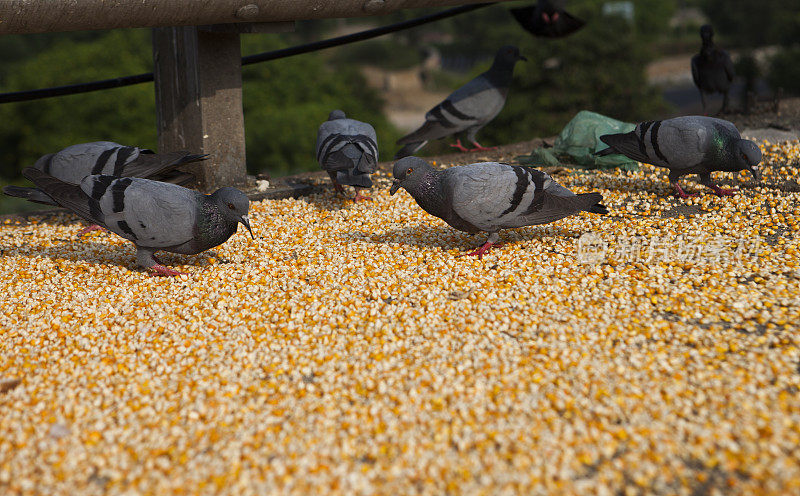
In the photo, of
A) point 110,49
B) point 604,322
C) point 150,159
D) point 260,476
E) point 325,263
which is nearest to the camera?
point 260,476

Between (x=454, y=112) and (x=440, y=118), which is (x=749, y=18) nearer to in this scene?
(x=454, y=112)

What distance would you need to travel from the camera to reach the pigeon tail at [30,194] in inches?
211

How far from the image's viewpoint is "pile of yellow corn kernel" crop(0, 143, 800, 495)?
293cm

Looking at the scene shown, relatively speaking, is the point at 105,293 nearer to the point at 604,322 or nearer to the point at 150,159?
the point at 150,159

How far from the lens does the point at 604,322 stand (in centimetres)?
407

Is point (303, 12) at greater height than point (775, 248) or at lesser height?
greater

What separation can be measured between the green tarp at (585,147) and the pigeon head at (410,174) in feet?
9.56

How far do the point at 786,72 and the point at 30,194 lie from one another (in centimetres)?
2373

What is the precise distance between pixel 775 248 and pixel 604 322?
1.96 metres

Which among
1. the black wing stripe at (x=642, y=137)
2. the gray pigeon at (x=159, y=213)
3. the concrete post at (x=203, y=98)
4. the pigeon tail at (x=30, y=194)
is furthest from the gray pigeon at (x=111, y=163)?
the black wing stripe at (x=642, y=137)

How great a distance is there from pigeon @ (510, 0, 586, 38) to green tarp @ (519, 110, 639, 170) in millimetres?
1135

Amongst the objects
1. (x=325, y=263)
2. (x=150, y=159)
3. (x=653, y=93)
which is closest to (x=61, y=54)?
(x=653, y=93)

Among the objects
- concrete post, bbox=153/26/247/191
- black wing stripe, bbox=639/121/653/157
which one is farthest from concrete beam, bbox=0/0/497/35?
black wing stripe, bbox=639/121/653/157

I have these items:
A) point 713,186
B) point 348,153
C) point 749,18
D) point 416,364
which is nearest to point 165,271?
point 348,153
